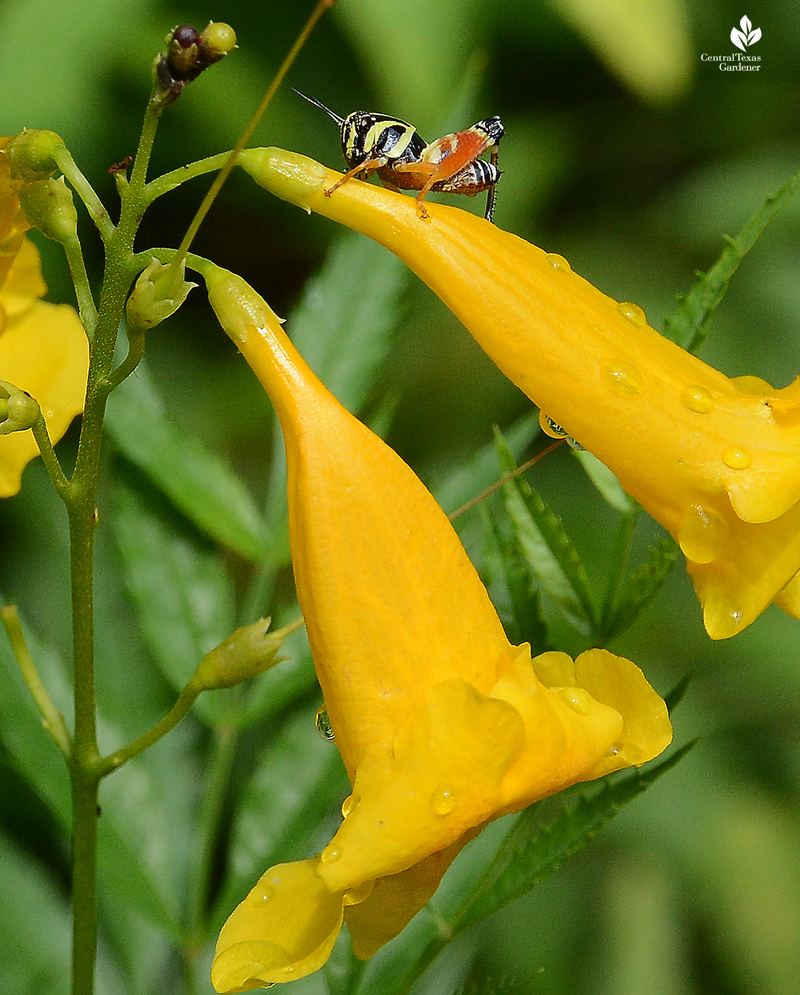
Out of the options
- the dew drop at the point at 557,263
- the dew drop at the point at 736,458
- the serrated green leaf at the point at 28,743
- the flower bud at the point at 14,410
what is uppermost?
the dew drop at the point at 557,263

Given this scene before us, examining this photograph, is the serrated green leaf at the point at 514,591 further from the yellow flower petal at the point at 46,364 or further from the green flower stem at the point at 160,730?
the yellow flower petal at the point at 46,364

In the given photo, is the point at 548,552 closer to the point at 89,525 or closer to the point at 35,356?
the point at 89,525

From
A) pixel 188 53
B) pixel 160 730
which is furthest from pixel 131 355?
pixel 160 730

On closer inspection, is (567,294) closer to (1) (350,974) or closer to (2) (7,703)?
(1) (350,974)

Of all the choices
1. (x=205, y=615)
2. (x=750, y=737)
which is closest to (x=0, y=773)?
(x=205, y=615)

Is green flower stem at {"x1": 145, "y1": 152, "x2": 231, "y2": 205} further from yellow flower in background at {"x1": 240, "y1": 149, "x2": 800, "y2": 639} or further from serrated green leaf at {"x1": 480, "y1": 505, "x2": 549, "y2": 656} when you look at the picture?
serrated green leaf at {"x1": 480, "y1": 505, "x2": 549, "y2": 656}

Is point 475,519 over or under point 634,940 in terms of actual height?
over

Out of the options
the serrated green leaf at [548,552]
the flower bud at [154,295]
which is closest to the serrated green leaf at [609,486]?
the serrated green leaf at [548,552]
